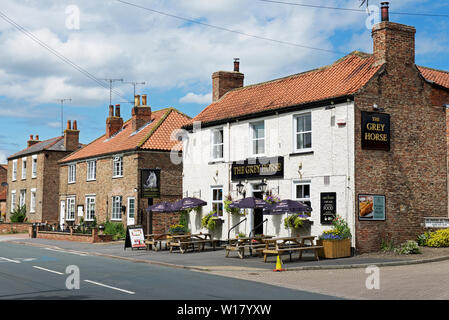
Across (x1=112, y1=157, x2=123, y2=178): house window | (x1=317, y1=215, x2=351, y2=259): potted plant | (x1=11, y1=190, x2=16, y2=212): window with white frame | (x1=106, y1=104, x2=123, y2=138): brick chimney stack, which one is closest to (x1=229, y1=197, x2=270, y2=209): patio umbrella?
(x1=317, y1=215, x2=351, y2=259): potted plant

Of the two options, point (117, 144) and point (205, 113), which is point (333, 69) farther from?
point (117, 144)

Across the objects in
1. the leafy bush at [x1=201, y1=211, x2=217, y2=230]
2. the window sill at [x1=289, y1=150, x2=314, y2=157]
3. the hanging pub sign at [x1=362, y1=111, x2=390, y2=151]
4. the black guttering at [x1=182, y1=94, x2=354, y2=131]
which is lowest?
the leafy bush at [x1=201, y1=211, x2=217, y2=230]

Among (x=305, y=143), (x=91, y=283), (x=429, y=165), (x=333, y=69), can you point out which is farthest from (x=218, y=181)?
(x=91, y=283)

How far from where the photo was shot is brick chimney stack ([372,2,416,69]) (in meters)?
21.8

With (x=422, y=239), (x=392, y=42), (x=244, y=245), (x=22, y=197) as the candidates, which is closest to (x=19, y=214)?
(x=22, y=197)

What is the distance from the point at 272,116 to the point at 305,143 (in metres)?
2.30

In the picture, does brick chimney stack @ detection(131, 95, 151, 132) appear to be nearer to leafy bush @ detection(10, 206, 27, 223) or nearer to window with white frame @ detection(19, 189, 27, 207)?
leafy bush @ detection(10, 206, 27, 223)

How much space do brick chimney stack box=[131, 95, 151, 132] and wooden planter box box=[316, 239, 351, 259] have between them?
74.4 feet

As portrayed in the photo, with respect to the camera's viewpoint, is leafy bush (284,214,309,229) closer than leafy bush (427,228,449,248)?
No

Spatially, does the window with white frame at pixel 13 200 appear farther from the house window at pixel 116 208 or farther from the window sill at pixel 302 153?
the window sill at pixel 302 153

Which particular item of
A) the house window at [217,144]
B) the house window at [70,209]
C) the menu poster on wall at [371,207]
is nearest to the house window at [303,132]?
the menu poster on wall at [371,207]

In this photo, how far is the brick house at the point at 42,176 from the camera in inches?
1951

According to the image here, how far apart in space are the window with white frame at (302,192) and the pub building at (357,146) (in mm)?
42

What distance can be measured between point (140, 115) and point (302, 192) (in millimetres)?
19901
